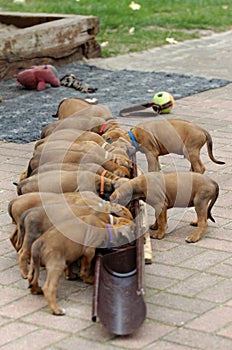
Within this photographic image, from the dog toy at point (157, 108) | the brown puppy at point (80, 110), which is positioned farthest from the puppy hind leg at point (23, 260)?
the dog toy at point (157, 108)

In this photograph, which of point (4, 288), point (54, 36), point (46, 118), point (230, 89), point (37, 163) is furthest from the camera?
point (54, 36)

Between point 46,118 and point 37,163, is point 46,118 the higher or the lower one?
the lower one

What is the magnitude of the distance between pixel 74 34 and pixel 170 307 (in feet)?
24.1

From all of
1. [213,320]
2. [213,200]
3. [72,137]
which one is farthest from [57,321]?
[72,137]

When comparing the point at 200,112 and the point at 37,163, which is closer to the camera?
the point at 37,163

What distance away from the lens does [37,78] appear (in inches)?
384

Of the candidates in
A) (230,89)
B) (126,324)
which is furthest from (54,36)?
(126,324)

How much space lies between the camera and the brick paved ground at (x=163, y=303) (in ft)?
12.8

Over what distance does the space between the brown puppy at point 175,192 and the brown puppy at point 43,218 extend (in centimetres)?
50

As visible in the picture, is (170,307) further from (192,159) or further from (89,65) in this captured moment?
(89,65)

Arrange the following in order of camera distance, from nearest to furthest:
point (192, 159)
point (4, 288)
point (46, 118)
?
point (4, 288) < point (192, 159) < point (46, 118)

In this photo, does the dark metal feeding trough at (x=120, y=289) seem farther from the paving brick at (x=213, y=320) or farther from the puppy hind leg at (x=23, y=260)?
the puppy hind leg at (x=23, y=260)

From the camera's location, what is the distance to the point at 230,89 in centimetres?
970

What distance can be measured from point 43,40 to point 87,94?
4.94 feet
